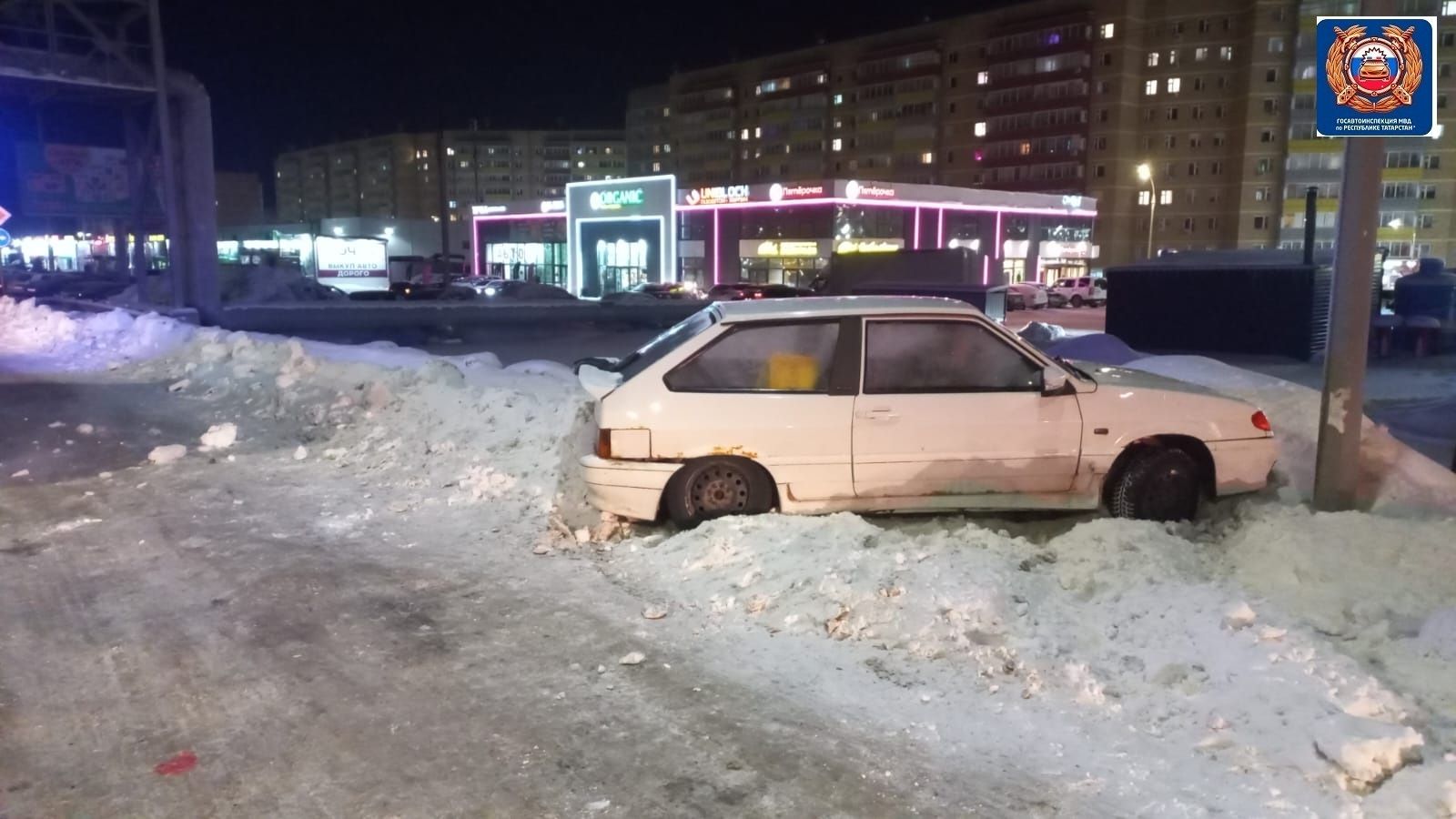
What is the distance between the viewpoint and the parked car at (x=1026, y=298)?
161 feet

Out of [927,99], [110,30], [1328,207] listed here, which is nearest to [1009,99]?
[927,99]

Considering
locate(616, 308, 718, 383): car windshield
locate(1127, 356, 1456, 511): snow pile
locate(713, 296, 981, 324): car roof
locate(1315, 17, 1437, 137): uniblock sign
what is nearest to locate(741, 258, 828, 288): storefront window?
locate(1127, 356, 1456, 511): snow pile

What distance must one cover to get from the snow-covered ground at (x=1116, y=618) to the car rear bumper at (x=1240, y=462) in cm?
16

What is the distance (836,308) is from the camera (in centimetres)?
699

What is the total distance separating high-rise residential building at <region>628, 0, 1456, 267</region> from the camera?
257ft

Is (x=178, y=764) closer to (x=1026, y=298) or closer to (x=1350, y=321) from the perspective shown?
(x=1350, y=321)

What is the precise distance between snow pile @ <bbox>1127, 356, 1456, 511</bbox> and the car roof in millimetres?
2741

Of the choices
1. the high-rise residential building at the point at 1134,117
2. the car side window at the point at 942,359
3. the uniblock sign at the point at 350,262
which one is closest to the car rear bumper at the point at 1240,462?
the car side window at the point at 942,359

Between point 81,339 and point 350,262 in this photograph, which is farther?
point 350,262

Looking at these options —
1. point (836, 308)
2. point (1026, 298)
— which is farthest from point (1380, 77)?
point (1026, 298)

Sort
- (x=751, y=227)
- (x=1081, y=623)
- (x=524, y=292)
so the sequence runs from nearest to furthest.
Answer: (x=1081, y=623) → (x=524, y=292) → (x=751, y=227)

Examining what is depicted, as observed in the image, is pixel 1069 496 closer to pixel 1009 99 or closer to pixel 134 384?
pixel 134 384

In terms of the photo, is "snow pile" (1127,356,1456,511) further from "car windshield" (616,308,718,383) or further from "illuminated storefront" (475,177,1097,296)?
"illuminated storefront" (475,177,1097,296)

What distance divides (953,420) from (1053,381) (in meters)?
0.70
